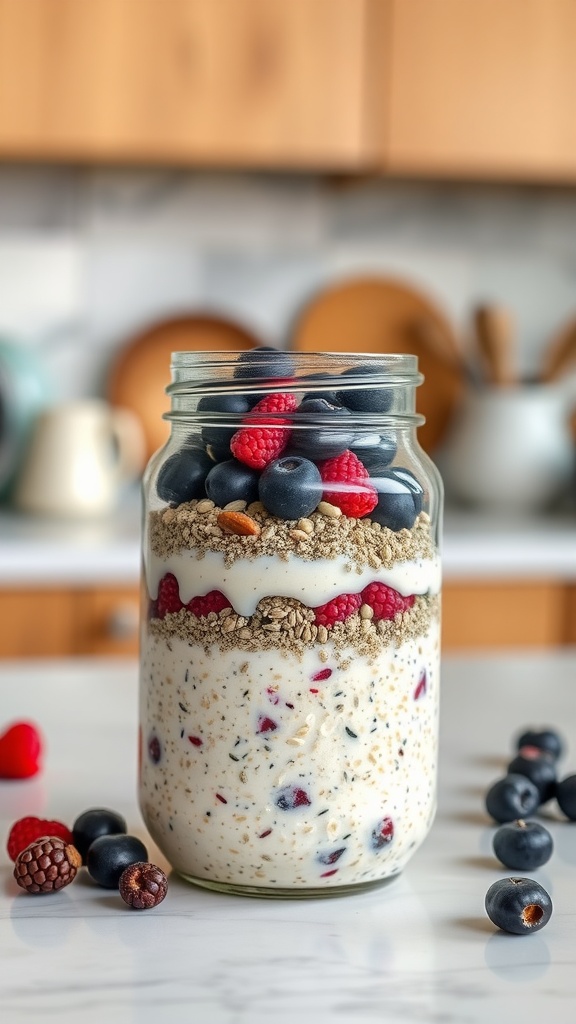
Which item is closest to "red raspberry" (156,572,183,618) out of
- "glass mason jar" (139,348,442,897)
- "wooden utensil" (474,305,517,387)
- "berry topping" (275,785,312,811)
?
"glass mason jar" (139,348,442,897)

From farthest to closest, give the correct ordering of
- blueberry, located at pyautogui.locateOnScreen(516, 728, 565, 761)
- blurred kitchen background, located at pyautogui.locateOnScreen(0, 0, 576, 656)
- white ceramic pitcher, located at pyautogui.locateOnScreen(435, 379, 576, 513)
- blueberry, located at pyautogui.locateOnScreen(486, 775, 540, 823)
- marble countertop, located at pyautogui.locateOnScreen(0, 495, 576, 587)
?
white ceramic pitcher, located at pyautogui.locateOnScreen(435, 379, 576, 513)
blurred kitchen background, located at pyautogui.locateOnScreen(0, 0, 576, 656)
marble countertop, located at pyautogui.locateOnScreen(0, 495, 576, 587)
blueberry, located at pyautogui.locateOnScreen(516, 728, 565, 761)
blueberry, located at pyautogui.locateOnScreen(486, 775, 540, 823)

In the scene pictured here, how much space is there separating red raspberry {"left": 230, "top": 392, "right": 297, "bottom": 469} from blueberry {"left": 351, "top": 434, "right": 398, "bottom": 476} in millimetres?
38

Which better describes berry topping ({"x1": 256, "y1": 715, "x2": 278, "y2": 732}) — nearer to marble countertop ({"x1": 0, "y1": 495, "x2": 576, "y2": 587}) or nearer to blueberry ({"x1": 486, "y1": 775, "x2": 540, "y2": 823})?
blueberry ({"x1": 486, "y1": 775, "x2": 540, "y2": 823})

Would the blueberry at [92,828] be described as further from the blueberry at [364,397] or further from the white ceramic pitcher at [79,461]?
the white ceramic pitcher at [79,461]

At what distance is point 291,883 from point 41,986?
149 mm

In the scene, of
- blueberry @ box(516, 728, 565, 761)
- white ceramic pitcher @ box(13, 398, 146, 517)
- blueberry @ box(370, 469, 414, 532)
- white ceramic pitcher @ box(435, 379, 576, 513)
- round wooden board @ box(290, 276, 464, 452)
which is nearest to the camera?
blueberry @ box(370, 469, 414, 532)

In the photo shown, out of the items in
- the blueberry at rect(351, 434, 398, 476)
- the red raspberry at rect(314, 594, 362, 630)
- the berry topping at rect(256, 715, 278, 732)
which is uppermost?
the blueberry at rect(351, 434, 398, 476)

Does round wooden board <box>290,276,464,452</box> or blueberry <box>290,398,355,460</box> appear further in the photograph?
round wooden board <box>290,276,464,452</box>

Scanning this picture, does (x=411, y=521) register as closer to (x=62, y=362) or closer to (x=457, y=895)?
(x=457, y=895)

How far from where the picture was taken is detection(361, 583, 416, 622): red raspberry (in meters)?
0.62

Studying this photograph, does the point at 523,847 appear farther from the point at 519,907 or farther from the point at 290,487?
the point at 290,487

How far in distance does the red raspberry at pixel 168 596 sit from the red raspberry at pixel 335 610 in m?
0.07

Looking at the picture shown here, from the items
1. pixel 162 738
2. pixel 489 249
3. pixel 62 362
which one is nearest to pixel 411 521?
pixel 162 738

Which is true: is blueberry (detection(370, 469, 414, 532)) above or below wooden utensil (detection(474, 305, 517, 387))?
below
